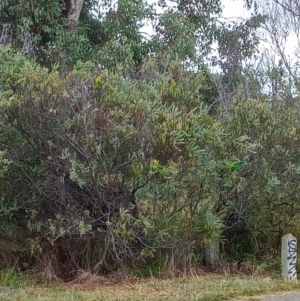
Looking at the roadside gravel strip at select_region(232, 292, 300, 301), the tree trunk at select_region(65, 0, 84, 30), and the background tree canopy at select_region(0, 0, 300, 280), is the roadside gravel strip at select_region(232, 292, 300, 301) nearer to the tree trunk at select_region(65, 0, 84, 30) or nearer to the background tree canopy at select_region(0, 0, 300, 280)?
the background tree canopy at select_region(0, 0, 300, 280)

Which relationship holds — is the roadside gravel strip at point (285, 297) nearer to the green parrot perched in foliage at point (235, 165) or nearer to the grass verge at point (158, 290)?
the grass verge at point (158, 290)

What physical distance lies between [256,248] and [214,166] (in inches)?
86.6

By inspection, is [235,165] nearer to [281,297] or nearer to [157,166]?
[157,166]

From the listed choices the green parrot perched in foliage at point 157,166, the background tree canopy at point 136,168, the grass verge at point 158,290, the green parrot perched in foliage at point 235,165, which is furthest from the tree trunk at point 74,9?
the grass verge at point 158,290

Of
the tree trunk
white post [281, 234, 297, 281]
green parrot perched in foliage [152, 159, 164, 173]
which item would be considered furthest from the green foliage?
the tree trunk

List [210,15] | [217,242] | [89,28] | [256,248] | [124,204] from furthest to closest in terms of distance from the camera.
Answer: [210,15] < [89,28] < [256,248] < [217,242] < [124,204]

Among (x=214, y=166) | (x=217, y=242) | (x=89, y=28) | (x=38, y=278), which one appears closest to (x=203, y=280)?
(x=217, y=242)

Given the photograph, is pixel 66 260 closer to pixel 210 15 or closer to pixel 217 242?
pixel 217 242

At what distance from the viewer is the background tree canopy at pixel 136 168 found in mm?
7086

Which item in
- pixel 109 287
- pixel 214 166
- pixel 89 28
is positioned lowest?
pixel 109 287

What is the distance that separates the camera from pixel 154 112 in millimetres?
7121

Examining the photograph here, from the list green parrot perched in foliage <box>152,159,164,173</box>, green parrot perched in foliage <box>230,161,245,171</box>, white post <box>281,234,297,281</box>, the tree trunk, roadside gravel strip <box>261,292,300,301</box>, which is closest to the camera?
roadside gravel strip <box>261,292,300,301</box>

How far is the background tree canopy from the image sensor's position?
709 centimetres

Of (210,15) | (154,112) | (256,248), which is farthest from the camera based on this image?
(210,15)
